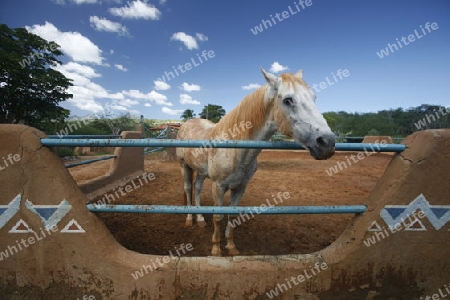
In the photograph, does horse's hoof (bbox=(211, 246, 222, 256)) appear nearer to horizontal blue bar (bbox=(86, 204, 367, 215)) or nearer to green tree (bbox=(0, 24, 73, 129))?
horizontal blue bar (bbox=(86, 204, 367, 215))

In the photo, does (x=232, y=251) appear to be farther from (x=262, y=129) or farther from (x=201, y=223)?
(x=262, y=129)

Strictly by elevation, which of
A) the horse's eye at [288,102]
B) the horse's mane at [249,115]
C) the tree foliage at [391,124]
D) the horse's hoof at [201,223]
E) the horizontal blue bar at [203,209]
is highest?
the horse's mane at [249,115]

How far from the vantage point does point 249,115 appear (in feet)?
7.36

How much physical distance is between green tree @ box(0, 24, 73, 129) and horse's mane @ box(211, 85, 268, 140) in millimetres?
15987

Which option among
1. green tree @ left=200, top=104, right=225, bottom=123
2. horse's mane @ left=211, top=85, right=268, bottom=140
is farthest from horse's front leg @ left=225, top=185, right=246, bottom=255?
green tree @ left=200, top=104, right=225, bottom=123

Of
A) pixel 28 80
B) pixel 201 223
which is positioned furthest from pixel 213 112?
pixel 201 223

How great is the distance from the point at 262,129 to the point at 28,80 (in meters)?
17.6

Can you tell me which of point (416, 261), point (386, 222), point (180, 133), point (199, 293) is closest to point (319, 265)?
point (386, 222)

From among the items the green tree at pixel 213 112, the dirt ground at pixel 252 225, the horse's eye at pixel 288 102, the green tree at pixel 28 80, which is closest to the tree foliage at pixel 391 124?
the green tree at pixel 213 112

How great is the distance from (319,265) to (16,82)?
18372 millimetres

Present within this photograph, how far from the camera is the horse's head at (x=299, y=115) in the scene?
4.84 feet

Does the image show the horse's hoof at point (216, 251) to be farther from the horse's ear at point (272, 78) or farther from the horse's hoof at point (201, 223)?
the horse's ear at point (272, 78)

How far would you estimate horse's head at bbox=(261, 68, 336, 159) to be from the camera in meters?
1.47

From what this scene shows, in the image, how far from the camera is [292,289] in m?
1.41
